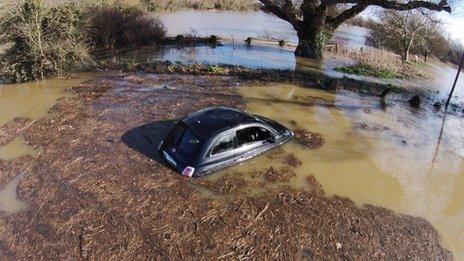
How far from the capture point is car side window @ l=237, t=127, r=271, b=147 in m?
9.76

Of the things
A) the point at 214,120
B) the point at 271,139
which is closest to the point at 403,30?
the point at 271,139

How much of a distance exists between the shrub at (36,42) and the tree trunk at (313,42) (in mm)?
13912

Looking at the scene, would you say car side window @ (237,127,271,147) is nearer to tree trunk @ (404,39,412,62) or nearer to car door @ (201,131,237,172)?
car door @ (201,131,237,172)

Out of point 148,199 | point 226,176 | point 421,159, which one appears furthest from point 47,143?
point 421,159

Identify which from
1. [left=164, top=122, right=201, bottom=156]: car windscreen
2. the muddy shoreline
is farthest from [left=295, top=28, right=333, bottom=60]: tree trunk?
[left=164, top=122, right=201, bottom=156]: car windscreen

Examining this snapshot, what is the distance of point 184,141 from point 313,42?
57.2 feet

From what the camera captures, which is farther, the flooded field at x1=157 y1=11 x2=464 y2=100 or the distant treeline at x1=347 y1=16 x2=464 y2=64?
the distant treeline at x1=347 y1=16 x2=464 y2=64

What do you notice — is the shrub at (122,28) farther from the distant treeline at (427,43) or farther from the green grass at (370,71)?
the distant treeline at (427,43)

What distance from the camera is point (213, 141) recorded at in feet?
29.8

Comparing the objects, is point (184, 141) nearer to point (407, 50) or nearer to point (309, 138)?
point (309, 138)

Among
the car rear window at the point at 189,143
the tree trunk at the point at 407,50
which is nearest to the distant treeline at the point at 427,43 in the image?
the tree trunk at the point at 407,50

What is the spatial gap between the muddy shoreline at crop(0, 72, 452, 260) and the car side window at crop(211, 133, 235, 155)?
72cm

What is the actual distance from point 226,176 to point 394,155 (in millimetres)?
5611

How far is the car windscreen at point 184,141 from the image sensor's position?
9105mm
